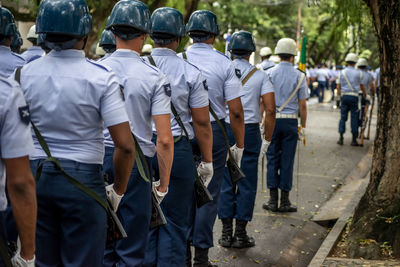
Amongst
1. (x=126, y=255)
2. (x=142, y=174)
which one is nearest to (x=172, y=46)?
(x=142, y=174)

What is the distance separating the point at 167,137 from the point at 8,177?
1.73 metres

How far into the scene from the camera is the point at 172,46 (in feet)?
16.7

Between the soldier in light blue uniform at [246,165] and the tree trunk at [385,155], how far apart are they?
3.73 feet

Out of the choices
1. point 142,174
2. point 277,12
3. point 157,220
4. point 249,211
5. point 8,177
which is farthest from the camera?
point 277,12

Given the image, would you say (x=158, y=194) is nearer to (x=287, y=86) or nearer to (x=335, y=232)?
(x=335, y=232)

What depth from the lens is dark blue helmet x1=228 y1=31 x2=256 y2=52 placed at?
273 inches

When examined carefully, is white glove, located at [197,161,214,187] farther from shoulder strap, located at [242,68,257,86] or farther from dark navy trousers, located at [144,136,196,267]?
shoulder strap, located at [242,68,257,86]

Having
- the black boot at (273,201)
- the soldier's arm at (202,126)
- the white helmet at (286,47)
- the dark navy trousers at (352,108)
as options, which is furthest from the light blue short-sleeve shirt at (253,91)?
the dark navy trousers at (352,108)

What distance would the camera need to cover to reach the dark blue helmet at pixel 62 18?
3.46 meters

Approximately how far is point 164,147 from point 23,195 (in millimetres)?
1714

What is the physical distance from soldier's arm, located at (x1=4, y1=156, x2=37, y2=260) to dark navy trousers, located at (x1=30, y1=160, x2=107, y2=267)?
0.35 meters

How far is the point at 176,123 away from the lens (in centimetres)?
507

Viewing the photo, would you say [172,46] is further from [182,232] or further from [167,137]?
[182,232]

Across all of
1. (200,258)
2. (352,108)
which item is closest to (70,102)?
(200,258)
